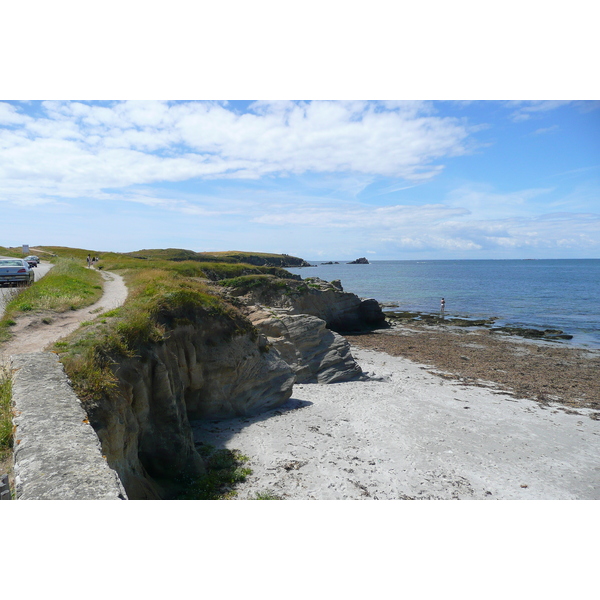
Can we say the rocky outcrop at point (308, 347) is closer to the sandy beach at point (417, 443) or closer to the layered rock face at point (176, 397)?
the sandy beach at point (417, 443)

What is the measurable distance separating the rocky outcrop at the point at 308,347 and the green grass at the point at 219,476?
30.9 feet

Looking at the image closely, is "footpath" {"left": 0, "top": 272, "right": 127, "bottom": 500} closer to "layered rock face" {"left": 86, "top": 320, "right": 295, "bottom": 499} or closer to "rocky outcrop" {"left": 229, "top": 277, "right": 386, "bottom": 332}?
"layered rock face" {"left": 86, "top": 320, "right": 295, "bottom": 499}

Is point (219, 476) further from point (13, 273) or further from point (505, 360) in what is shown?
point (505, 360)

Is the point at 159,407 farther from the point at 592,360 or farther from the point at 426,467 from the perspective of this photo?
the point at 592,360

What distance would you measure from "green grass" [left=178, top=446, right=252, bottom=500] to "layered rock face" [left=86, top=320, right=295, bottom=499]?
0.43 metres

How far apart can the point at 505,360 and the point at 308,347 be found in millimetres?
16763

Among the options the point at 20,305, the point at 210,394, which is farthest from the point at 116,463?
the point at 20,305

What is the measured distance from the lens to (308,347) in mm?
22547

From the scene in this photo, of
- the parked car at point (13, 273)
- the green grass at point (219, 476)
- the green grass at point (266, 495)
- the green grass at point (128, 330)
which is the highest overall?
the parked car at point (13, 273)

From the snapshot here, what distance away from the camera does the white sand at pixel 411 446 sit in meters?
10.7

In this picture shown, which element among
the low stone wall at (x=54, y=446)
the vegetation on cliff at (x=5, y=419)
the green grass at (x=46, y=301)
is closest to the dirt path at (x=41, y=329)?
the green grass at (x=46, y=301)

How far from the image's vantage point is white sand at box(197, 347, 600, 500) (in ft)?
35.2

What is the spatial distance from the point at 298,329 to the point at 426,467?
39.2 ft

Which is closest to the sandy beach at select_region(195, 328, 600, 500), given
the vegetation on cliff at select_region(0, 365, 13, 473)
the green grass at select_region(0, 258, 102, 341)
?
the vegetation on cliff at select_region(0, 365, 13, 473)
